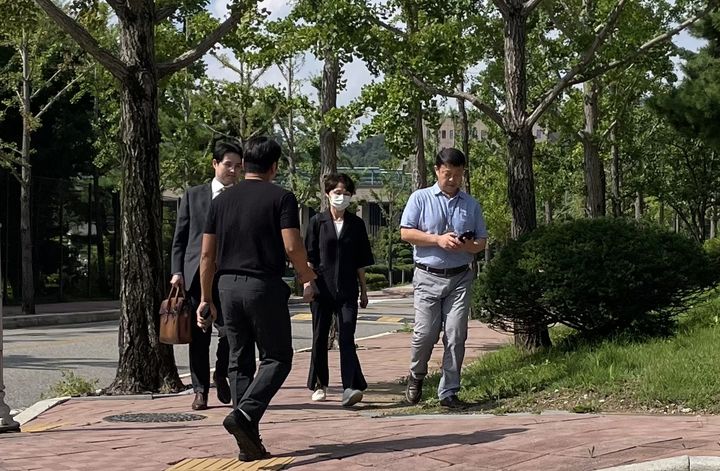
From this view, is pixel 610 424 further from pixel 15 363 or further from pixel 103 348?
pixel 103 348

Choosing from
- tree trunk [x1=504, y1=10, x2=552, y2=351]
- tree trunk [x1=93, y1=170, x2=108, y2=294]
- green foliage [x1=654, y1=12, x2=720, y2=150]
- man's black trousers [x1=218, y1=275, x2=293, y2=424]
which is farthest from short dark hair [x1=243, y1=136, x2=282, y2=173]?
tree trunk [x1=93, y1=170, x2=108, y2=294]

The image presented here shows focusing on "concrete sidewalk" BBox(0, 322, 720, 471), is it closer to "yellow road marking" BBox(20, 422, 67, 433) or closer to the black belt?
"yellow road marking" BBox(20, 422, 67, 433)

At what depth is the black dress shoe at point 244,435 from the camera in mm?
6008

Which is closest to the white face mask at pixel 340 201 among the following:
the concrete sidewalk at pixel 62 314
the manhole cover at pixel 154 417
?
the manhole cover at pixel 154 417

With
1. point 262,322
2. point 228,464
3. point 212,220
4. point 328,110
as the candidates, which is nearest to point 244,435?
point 228,464

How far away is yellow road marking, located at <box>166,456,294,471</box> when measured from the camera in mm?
5859

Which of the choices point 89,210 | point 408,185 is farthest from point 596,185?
point 408,185

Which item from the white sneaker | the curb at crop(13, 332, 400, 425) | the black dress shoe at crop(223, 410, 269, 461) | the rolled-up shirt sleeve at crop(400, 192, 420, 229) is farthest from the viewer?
the white sneaker

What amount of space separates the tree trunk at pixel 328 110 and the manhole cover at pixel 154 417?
27.6ft

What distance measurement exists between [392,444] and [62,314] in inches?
793

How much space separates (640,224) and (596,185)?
1549 cm

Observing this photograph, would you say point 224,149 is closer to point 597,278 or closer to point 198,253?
point 198,253

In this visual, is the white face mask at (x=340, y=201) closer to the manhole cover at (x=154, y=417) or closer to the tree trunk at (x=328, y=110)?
the manhole cover at (x=154, y=417)

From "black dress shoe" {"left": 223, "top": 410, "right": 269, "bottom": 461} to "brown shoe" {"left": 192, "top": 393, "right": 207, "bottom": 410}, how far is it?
9.69 feet
